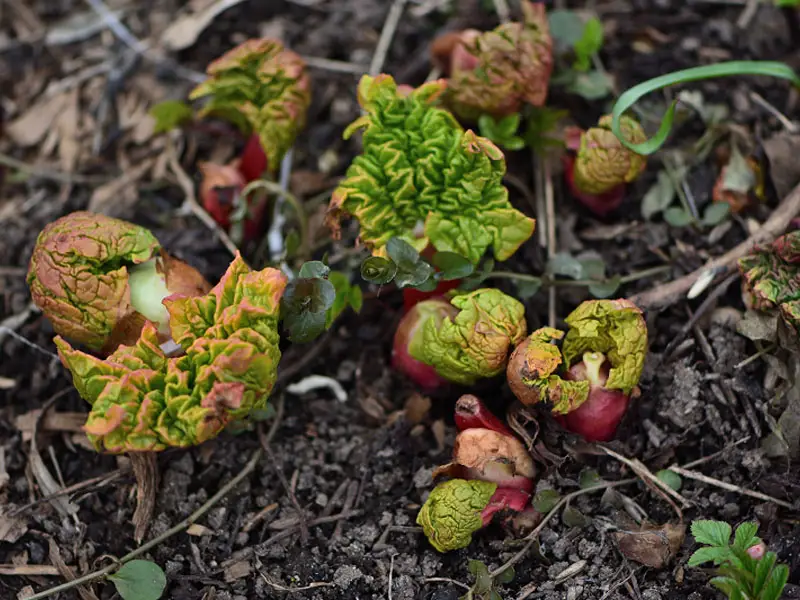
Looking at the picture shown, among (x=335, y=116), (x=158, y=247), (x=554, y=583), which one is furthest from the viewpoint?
(x=335, y=116)

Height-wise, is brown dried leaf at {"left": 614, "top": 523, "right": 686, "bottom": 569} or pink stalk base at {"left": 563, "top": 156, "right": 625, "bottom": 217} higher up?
pink stalk base at {"left": 563, "top": 156, "right": 625, "bottom": 217}

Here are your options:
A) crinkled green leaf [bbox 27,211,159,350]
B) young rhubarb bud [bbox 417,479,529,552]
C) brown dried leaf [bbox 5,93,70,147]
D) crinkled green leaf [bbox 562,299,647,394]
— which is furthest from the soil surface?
crinkled green leaf [bbox 27,211,159,350]

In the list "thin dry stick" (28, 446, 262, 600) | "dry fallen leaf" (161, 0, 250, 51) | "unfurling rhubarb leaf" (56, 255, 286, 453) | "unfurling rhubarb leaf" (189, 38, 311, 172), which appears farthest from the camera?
"dry fallen leaf" (161, 0, 250, 51)

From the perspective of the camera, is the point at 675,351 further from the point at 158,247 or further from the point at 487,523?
the point at 158,247

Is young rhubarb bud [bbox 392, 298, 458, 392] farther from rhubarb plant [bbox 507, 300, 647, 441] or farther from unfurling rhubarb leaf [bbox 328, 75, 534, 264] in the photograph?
rhubarb plant [bbox 507, 300, 647, 441]

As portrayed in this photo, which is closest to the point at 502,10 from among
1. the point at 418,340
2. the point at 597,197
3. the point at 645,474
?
the point at 597,197

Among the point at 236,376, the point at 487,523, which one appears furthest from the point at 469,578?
the point at 236,376

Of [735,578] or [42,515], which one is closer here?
[735,578]
